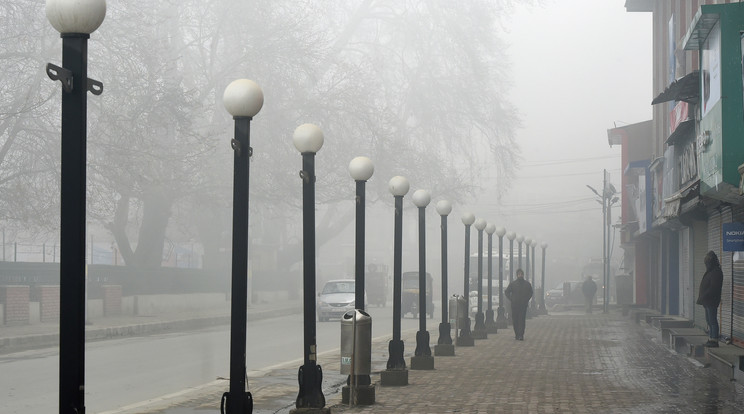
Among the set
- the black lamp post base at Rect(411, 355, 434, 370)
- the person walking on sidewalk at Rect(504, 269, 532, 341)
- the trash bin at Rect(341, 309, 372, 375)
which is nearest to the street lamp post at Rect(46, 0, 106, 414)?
the trash bin at Rect(341, 309, 372, 375)

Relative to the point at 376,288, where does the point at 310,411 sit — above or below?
above

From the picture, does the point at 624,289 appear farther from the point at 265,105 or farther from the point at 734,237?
the point at 734,237

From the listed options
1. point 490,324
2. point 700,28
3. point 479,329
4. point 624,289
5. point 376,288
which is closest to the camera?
point 700,28

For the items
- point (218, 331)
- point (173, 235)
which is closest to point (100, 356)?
point (218, 331)

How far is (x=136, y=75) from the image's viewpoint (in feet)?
103

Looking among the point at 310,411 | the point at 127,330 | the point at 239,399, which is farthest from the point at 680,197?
the point at 239,399

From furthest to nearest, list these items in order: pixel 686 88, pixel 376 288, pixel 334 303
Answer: pixel 376 288, pixel 334 303, pixel 686 88

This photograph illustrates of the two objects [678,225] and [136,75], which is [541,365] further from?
[136,75]

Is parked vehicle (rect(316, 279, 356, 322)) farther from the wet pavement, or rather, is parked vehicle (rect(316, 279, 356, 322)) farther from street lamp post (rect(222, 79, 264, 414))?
street lamp post (rect(222, 79, 264, 414))

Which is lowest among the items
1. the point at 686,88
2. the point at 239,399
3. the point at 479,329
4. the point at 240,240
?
the point at 479,329

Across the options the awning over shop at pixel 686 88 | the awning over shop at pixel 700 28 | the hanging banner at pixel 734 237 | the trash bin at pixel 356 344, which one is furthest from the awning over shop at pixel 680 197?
the trash bin at pixel 356 344

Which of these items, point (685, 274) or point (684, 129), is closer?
point (684, 129)

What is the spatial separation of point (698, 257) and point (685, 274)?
4.15m

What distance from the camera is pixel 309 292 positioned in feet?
36.9
